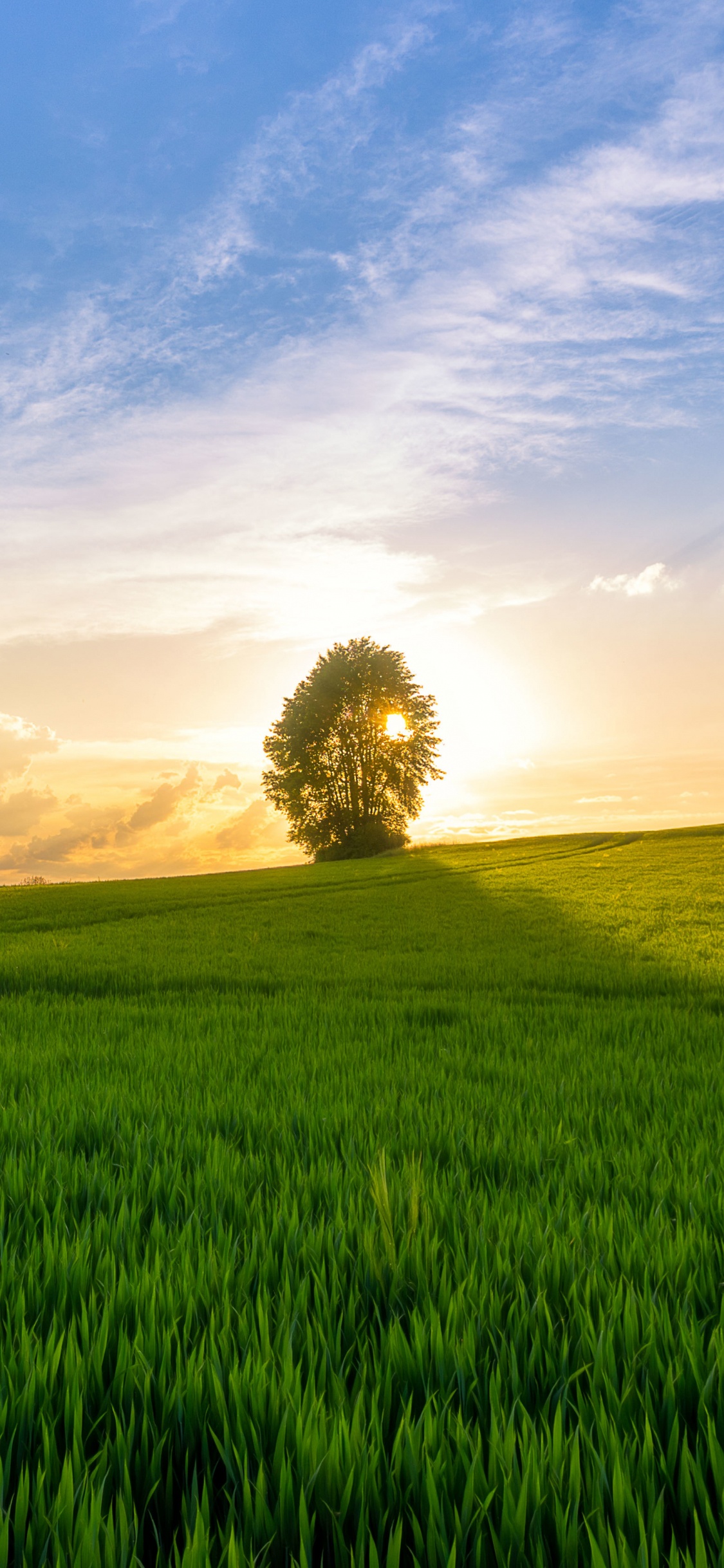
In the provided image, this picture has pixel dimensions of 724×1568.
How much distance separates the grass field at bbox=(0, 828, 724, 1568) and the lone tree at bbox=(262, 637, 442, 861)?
51.8 metres

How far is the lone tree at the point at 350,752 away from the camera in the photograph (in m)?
58.4

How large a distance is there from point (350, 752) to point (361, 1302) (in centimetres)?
5681

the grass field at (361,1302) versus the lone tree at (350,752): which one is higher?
the lone tree at (350,752)

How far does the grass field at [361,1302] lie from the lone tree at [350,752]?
51.8 metres

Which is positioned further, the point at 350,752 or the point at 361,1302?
the point at 350,752

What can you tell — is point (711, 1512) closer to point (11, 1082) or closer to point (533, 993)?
point (11, 1082)

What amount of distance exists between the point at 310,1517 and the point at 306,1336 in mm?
503

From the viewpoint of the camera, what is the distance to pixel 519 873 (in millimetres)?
32312

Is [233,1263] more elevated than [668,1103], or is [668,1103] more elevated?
[233,1263]


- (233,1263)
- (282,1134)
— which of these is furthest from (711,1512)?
(282,1134)

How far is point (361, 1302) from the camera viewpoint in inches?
88.0

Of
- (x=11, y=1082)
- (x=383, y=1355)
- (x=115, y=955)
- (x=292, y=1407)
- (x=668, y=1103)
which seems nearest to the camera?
(x=292, y=1407)

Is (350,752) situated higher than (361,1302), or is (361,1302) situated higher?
(350,752)

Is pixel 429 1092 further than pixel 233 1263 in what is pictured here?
Yes
